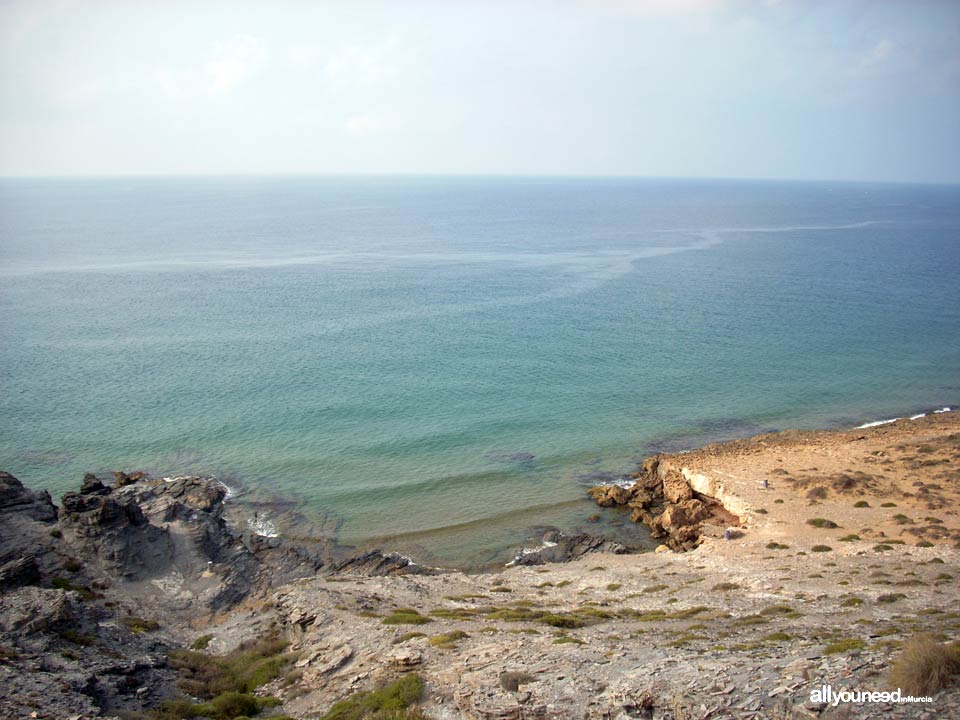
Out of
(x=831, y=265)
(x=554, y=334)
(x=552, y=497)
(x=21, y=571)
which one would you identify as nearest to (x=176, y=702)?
(x=21, y=571)

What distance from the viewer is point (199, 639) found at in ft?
112

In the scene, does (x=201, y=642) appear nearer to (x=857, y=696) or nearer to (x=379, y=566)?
(x=379, y=566)

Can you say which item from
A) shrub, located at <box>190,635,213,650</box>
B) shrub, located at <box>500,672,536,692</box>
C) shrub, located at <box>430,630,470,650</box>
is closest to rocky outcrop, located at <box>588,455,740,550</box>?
shrub, located at <box>430,630,470,650</box>

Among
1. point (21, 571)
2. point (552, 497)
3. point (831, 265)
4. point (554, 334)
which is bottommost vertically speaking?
point (552, 497)

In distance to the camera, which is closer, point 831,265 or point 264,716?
point 264,716

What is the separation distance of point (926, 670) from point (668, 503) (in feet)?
116

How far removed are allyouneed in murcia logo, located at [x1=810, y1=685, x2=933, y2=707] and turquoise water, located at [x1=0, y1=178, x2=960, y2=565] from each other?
30.7 meters

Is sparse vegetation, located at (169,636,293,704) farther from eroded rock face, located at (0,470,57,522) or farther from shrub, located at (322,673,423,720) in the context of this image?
eroded rock face, located at (0,470,57,522)

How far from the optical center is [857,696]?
783 inches

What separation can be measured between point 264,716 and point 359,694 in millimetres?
4169

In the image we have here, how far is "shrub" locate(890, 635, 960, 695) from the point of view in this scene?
1916 cm

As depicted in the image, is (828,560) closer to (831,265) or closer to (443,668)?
(443,668)

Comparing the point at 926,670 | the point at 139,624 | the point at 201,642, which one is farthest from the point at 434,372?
the point at 926,670

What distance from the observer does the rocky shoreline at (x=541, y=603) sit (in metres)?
23.4
